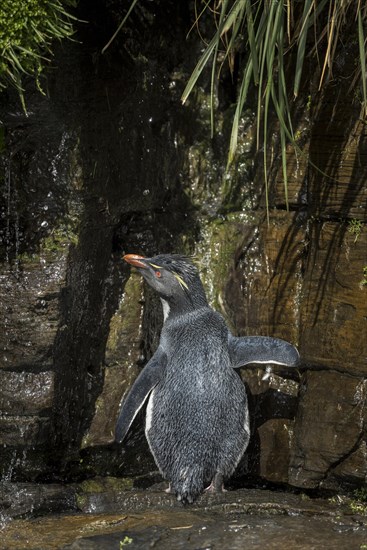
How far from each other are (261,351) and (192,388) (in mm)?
380

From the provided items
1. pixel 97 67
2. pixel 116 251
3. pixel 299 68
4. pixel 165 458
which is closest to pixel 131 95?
pixel 97 67

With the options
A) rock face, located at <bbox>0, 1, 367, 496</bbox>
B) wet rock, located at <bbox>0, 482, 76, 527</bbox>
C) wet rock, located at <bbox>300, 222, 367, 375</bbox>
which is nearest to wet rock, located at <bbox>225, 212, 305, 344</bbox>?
rock face, located at <bbox>0, 1, 367, 496</bbox>

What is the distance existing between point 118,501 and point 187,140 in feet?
6.43

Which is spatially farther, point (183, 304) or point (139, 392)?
point (183, 304)

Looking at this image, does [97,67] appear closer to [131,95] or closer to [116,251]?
[131,95]

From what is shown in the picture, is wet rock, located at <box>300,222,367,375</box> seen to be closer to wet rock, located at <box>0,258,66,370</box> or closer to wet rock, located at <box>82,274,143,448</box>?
wet rock, located at <box>82,274,143,448</box>

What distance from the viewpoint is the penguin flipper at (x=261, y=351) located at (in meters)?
4.88

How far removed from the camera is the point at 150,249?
5656 mm

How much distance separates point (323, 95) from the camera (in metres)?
4.91

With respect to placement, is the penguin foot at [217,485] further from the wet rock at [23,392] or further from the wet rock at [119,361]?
the wet rock at [23,392]

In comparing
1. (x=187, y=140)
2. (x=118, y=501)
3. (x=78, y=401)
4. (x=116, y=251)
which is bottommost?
(x=118, y=501)

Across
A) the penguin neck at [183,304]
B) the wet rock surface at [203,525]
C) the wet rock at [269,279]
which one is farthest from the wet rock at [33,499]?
the wet rock at [269,279]

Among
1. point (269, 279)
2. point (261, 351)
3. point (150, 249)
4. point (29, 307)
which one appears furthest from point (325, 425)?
point (29, 307)

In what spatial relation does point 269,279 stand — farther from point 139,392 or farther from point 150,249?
point 139,392
